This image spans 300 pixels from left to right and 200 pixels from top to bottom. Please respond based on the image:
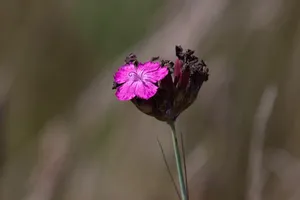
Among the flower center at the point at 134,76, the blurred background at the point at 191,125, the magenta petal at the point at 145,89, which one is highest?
the blurred background at the point at 191,125

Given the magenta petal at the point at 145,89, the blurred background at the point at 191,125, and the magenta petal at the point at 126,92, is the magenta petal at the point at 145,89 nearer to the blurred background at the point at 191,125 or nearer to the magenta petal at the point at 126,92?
the magenta petal at the point at 126,92

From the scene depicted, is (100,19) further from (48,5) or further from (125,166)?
(125,166)

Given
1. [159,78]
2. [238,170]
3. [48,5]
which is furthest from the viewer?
[48,5]

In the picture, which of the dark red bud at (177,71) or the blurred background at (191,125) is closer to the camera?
the dark red bud at (177,71)

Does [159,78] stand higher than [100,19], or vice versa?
[100,19]

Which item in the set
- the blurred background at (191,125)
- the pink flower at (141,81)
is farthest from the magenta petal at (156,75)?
the blurred background at (191,125)

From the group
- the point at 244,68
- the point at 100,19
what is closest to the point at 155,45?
the point at 244,68

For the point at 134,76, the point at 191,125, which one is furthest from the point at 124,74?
the point at 191,125

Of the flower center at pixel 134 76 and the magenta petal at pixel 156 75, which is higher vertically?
the flower center at pixel 134 76

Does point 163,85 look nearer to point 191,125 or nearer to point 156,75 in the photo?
point 156,75
